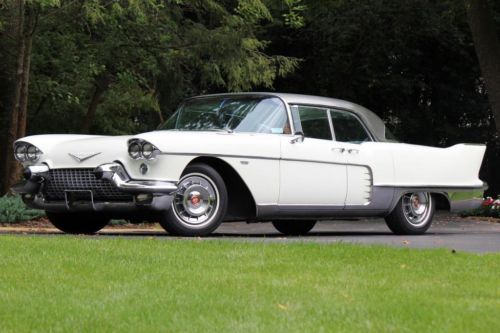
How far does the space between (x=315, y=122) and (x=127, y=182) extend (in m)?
2.61

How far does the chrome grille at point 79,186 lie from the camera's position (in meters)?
8.95

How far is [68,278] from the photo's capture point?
5695mm

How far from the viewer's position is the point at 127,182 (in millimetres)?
8703

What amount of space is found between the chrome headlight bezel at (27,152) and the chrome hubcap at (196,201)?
5.48ft

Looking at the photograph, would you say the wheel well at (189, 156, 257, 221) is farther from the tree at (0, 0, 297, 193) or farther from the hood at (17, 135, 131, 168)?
the tree at (0, 0, 297, 193)

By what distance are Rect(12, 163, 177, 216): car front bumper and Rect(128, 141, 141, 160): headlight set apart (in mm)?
195

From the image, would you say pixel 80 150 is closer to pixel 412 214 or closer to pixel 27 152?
pixel 27 152

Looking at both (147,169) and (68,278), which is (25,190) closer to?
(147,169)

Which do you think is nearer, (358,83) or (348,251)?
(348,251)

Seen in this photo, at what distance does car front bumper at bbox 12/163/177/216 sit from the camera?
866 cm

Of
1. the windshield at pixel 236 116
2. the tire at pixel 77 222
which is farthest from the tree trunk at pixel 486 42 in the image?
the tire at pixel 77 222

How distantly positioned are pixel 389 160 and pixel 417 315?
6.14 meters

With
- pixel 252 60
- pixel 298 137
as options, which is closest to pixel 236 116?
pixel 298 137

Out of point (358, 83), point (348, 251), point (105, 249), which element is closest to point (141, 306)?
point (105, 249)
